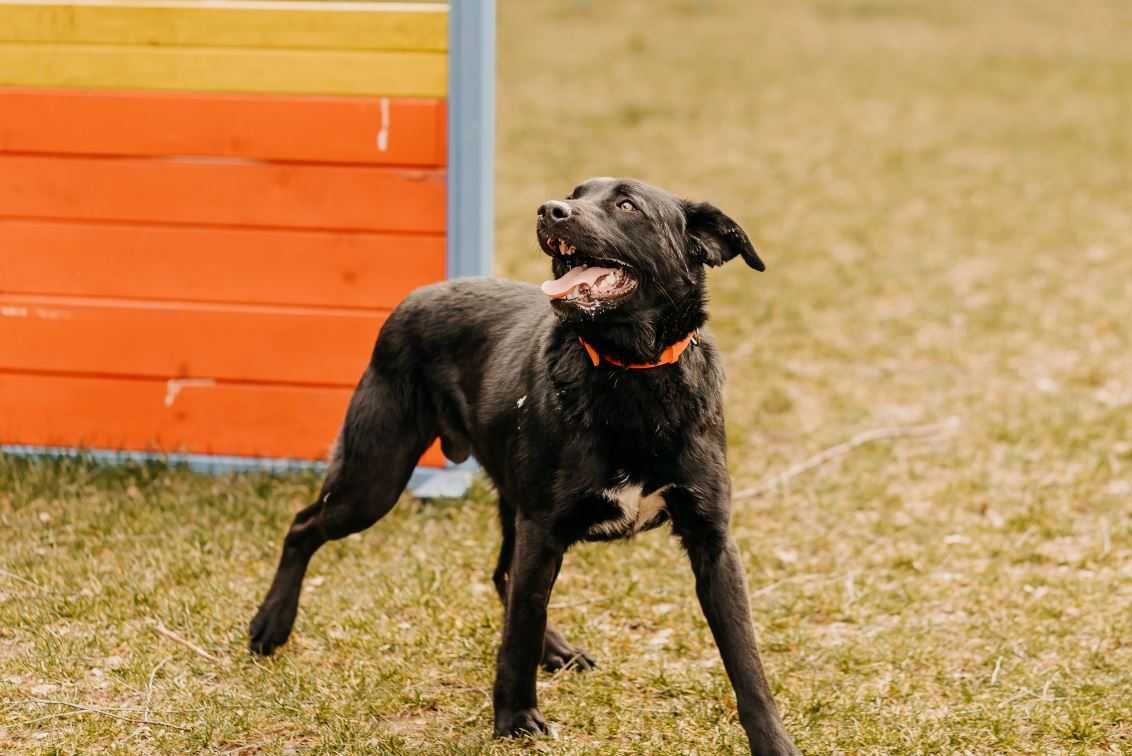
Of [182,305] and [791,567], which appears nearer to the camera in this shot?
[791,567]

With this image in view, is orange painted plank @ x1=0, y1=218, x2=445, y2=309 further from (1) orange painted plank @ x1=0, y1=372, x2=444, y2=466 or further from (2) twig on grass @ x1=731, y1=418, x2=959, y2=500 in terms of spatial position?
(2) twig on grass @ x1=731, y1=418, x2=959, y2=500

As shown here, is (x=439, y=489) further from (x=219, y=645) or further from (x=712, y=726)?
(x=712, y=726)

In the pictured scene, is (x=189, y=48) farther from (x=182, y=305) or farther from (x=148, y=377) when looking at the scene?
(x=148, y=377)

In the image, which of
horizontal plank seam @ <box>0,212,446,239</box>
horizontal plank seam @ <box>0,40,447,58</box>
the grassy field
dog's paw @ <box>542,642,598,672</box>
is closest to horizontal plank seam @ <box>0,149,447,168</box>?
horizontal plank seam @ <box>0,212,446,239</box>

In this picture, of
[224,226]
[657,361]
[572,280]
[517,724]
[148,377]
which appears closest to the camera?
[572,280]

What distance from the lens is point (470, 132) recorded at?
5.89m

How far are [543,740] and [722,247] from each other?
4.50ft

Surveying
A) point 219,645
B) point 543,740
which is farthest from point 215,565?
point 543,740

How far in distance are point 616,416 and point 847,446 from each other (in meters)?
3.15

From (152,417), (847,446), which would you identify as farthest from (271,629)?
(847,446)

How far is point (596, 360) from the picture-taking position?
3951 millimetres

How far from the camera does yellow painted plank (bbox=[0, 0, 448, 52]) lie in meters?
5.87

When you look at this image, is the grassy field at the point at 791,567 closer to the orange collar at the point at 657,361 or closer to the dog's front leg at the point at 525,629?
the dog's front leg at the point at 525,629

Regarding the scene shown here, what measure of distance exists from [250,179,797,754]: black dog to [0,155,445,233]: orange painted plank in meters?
1.82
